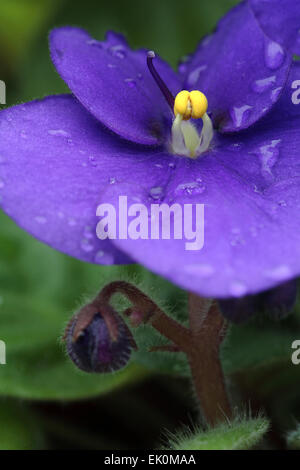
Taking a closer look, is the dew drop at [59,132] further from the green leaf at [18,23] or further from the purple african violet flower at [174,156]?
the green leaf at [18,23]

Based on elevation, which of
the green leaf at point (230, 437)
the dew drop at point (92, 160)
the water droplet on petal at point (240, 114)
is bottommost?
the green leaf at point (230, 437)

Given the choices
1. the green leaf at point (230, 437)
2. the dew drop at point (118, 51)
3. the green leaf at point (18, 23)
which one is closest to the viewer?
the green leaf at point (230, 437)

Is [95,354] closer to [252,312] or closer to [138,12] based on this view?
[252,312]

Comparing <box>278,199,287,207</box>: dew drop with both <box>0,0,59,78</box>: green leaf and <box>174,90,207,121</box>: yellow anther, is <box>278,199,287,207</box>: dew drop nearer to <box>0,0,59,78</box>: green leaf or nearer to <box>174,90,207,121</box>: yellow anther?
<box>174,90,207,121</box>: yellow anther

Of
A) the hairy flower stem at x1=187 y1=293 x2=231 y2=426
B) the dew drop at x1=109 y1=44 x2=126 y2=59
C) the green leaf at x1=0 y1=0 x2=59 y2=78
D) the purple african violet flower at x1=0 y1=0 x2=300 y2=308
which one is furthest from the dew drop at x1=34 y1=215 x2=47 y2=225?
the green leaf at x1=0 y1=0 x2=59 y2=78

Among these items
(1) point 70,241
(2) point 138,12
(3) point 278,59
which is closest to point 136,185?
(1) point 70,241

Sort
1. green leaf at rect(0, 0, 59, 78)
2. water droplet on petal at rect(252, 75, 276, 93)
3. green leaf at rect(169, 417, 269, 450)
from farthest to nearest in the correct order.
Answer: green leaf at rect(0, 0, 59, 78) → water droplet on petal at rect(252, 75, 276, 93) → green leaf at rect(169, 417, 269, 450)

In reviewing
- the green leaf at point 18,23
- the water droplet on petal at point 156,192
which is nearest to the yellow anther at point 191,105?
the water droplet on petal at point 156,192
